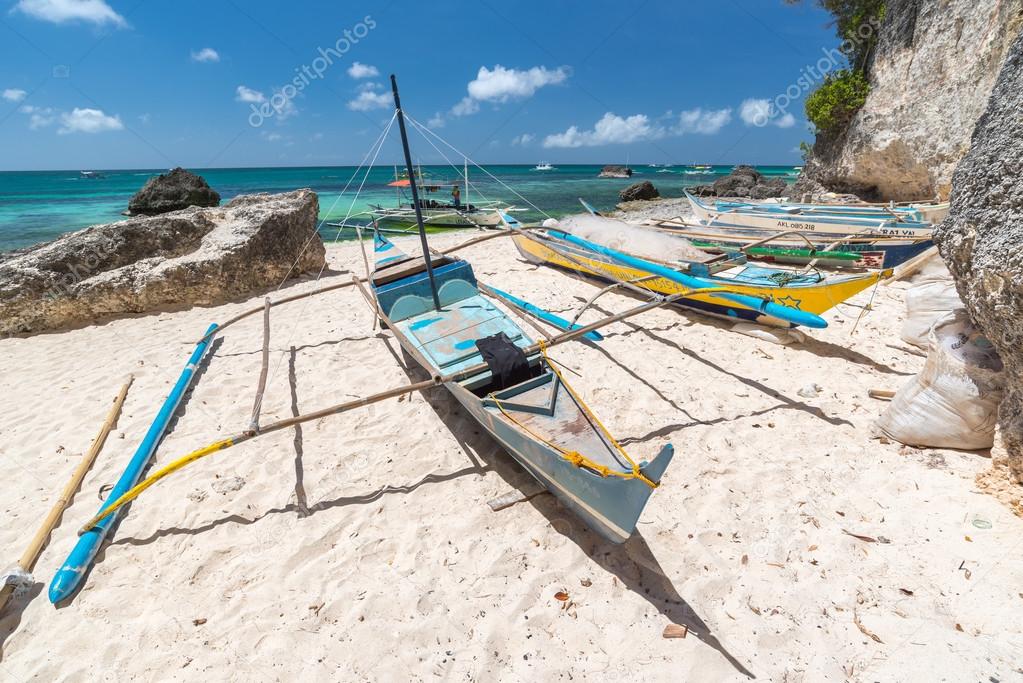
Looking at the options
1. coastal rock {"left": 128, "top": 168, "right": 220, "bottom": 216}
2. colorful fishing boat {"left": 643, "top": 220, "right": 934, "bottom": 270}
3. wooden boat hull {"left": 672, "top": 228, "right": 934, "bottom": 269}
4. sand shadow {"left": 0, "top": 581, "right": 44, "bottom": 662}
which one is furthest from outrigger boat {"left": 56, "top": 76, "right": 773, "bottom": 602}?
coastal rock {"left": 128, "top": 168, "right": 220, "bottom": 216}

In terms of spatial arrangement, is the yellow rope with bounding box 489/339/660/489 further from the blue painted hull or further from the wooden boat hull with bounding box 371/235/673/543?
the blue painted hull

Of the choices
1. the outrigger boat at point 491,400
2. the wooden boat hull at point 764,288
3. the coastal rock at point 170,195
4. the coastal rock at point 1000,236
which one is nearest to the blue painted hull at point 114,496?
the outrigger boat at point 491,400

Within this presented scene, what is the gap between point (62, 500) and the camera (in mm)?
3465

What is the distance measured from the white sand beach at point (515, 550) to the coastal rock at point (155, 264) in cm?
301

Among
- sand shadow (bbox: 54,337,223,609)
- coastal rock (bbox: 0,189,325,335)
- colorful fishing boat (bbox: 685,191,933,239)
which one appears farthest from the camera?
colorful fishing boat (bbox: 685,191,933,239)

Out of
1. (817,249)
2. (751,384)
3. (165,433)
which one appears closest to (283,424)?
(165,433)

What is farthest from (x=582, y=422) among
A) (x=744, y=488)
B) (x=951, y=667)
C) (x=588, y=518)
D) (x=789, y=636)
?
(x=951, y=667)

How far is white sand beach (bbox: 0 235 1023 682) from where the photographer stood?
241 cm

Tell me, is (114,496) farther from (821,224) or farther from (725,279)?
(821,224)

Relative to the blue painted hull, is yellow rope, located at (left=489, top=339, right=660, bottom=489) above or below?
above

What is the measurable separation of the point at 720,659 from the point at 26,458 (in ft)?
18.4

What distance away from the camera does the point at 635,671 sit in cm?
232

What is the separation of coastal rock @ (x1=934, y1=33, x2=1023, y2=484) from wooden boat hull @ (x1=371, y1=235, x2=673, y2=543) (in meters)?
2.36

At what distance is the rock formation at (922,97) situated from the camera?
10.8 meters
